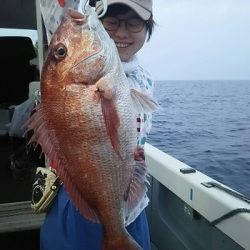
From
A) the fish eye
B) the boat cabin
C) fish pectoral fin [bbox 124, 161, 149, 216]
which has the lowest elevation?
the boat cabin

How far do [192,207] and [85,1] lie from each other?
1860mm

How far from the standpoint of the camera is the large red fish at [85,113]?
56.1 inches

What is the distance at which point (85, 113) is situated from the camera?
1435 mm

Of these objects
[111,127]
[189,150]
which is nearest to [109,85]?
[111,127]

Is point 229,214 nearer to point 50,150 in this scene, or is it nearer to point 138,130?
point 138,130

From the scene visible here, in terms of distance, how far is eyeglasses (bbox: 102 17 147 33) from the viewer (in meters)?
1.90

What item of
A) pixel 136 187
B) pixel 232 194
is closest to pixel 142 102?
pixel 136 187

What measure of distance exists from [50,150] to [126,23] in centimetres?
74

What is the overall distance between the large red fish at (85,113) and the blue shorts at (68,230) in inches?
16.5

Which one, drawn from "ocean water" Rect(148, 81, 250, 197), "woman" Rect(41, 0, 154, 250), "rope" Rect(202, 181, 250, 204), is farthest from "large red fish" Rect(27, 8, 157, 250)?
"ocean water" Rect(148, 81, 250, 197)

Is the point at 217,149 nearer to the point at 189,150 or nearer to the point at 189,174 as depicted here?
the point at 189,150

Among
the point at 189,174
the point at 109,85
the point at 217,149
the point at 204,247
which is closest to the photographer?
the point at 109,85

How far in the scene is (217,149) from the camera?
8.94m

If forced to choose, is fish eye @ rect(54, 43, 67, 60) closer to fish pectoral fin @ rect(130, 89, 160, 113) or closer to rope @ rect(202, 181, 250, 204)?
fish pectoral fin @ rect(130, 89, 160, 113)
